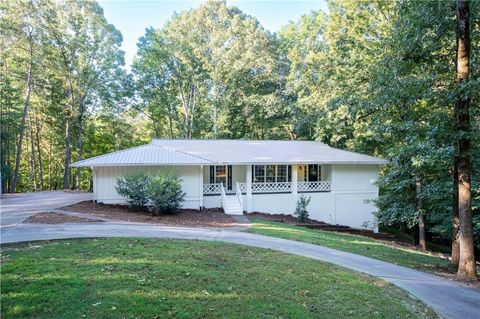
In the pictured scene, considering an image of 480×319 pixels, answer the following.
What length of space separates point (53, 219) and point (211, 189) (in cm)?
878

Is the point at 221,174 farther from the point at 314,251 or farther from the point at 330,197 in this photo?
the point at 314,251

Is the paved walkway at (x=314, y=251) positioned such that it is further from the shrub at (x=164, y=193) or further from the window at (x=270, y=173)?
the window at (x=270, y=173)

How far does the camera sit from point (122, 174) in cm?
1666

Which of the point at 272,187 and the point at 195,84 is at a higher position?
the point at 195,84

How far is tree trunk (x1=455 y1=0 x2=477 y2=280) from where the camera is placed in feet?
27.2

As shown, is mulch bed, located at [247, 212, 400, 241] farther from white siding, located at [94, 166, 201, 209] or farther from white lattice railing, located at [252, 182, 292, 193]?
white siding, located at [94, 166, 201, 209]

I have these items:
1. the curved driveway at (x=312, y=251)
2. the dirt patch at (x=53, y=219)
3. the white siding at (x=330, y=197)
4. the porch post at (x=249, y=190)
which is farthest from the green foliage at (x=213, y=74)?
the dirt patch at (x=53, y=219)

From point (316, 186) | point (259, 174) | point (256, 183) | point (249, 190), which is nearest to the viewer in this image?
point (249, 190)

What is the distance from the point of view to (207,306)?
5.22 m

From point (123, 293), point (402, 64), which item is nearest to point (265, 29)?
point (402, 64)

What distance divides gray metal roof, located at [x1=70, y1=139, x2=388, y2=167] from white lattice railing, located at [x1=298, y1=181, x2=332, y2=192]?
172cm

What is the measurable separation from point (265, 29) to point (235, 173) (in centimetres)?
1745

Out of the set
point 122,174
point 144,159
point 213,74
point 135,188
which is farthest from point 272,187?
point 213,74

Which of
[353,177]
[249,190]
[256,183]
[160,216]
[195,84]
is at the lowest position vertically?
[160,216]
